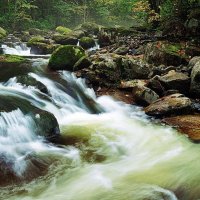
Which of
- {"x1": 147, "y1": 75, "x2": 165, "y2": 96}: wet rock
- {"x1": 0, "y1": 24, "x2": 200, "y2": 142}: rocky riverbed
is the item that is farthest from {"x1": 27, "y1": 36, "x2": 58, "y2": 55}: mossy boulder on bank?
{"x1": 147, "y1": 75, "x2": 165, "y2": 96}: wet rock

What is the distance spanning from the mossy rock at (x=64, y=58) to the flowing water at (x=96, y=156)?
263 centimetres

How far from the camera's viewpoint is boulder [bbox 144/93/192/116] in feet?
31.1

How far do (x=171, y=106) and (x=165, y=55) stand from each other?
13.0 ft

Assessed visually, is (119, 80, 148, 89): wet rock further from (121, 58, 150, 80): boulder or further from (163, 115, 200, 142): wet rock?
(163, 115, 200, 142): wet rock

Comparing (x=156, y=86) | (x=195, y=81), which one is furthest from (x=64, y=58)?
(x=195, y=81)

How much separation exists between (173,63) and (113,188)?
821cm

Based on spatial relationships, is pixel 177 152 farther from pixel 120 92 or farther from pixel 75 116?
pixel 120 92

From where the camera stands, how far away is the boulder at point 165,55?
42.7 feet

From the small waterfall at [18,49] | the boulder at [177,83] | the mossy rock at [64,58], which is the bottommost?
the small waterfall at [18,49]

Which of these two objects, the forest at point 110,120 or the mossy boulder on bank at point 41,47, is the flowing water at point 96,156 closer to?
the forest at point 110,120

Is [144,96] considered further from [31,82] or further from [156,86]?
[31,82]

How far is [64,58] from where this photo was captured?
13117 millimetres

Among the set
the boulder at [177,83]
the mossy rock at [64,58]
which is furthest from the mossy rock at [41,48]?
the boulder at [177,83]

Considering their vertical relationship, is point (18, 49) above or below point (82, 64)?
below
